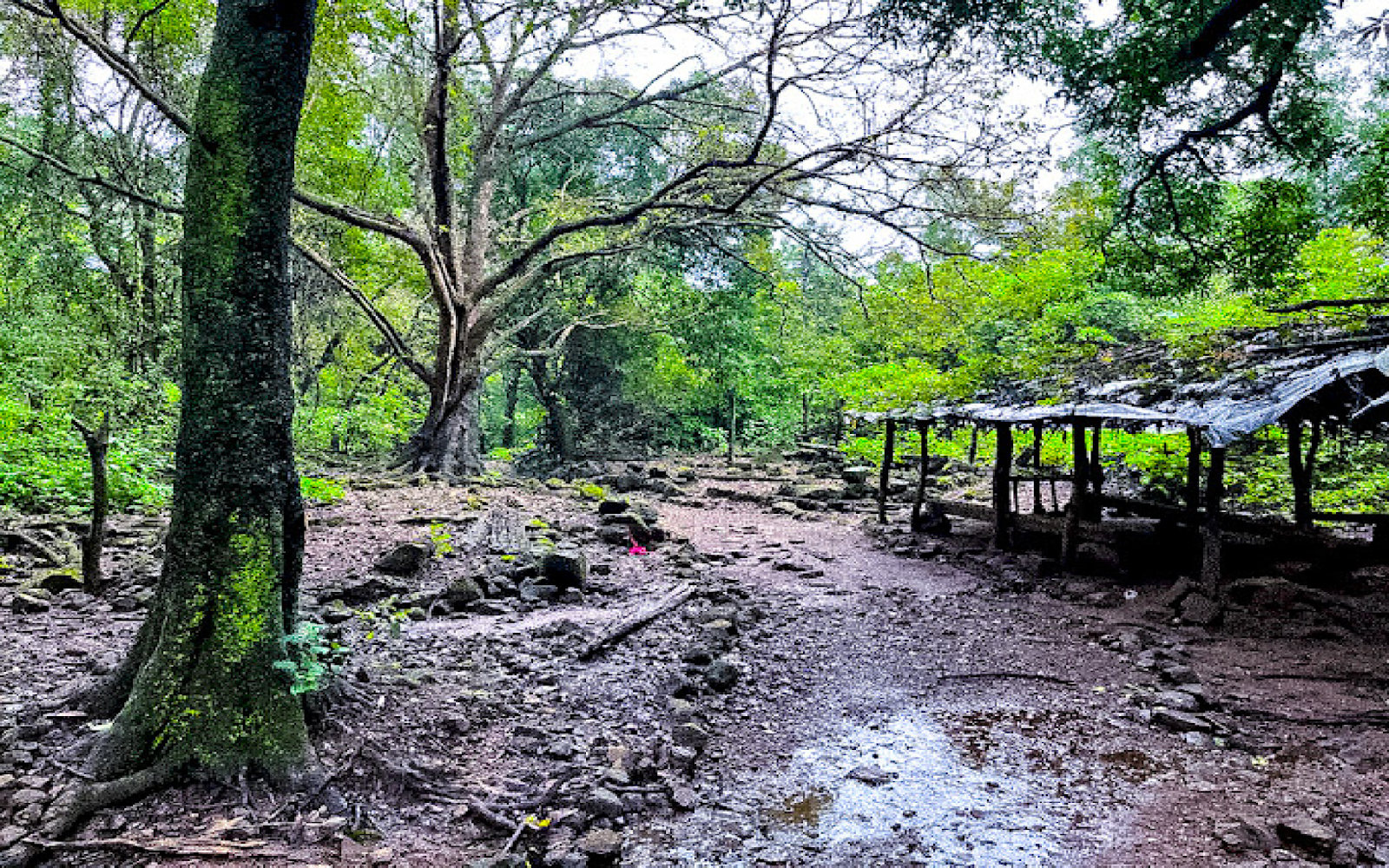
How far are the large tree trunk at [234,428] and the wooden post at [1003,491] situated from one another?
10.5 metres

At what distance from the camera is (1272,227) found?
339 inches

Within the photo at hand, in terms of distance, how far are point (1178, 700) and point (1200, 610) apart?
8.54ft

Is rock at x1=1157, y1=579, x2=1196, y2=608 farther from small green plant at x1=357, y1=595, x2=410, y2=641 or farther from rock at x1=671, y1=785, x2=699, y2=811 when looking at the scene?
small green plant at x1=357, y1=595, x2=410, y2=641

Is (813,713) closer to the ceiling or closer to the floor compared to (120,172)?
closer to the floor

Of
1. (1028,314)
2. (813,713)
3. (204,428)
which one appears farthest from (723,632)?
(1028,314)

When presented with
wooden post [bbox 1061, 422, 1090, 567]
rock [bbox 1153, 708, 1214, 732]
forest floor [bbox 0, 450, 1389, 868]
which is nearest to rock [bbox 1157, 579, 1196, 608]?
forest floor [bbox 0, 450, 1389, 868]

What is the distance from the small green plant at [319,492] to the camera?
11.3 metres

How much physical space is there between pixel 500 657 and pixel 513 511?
647cm

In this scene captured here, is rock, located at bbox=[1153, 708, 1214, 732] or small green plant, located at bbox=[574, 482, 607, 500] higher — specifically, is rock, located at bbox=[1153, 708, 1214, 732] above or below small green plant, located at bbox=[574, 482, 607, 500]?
below

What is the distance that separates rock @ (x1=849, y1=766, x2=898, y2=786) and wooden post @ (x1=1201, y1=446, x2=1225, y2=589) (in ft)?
18.6

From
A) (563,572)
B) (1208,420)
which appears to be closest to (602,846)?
(563,572)

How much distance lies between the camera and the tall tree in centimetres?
359

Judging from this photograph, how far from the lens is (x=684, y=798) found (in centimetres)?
429

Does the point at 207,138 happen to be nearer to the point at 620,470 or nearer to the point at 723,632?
the point at 723,632
